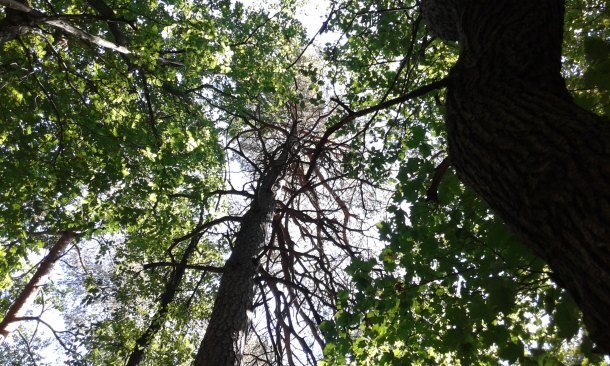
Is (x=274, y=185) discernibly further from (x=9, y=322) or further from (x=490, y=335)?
(x=9, y=322)

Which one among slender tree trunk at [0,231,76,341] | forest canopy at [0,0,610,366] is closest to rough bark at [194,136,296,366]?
forest canopy at [0,0,610,366]

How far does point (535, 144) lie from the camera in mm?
1631

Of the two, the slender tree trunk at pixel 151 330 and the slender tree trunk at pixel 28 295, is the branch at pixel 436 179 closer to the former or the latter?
the slender tree trunk at pixel 151 330

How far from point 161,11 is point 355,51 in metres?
3.42

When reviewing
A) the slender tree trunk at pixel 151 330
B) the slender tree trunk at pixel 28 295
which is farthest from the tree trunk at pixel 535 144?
the slender tree trunk at pixel 28 295

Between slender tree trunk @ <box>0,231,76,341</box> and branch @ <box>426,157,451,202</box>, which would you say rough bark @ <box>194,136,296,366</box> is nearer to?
branch @ <box>426,157,451,202</box>

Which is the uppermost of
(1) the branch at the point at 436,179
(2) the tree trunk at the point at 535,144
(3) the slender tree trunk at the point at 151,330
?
(3) the slender tree trunk at the point at 151,330

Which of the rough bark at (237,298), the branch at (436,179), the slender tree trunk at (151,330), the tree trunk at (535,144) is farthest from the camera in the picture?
the slender tree trunk at (151,330)

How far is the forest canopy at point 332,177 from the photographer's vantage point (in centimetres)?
196

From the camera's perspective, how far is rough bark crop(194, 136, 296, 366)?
448 cm

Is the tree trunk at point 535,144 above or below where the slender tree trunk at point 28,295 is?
below

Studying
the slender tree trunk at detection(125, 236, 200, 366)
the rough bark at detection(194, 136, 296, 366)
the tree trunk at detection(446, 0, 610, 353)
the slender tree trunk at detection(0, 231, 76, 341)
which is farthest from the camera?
the slender tree trunk at detection(0, 231, 76, 341)

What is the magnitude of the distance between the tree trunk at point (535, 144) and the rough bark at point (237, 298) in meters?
2.83

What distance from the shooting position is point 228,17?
7688mm
